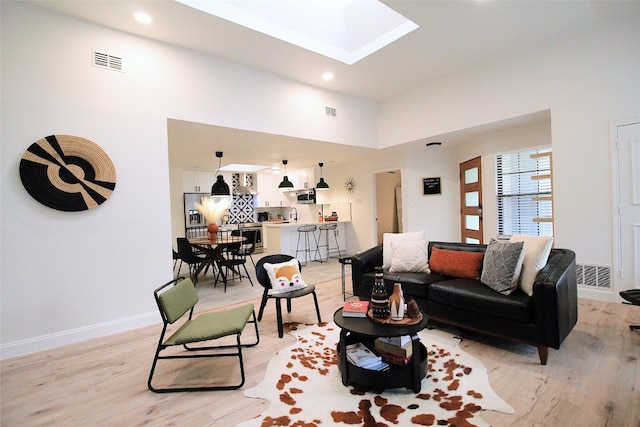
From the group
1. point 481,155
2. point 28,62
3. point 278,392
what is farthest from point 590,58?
point 28,62

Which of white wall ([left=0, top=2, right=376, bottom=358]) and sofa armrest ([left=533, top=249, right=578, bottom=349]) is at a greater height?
white wall ([left=0, top=2, right=376, bottom=358])

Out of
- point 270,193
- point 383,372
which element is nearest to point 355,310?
point 383,372

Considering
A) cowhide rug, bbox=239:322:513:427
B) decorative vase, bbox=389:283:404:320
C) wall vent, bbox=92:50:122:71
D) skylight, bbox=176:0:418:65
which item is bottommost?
cowhide rug, bbox=239:322:513:427

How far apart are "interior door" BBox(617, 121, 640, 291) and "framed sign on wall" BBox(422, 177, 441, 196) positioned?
301cm

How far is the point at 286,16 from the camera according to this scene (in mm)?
3525

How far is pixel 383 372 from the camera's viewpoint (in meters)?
1.90

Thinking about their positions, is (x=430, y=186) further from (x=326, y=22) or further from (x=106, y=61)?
(x=106, y=61)

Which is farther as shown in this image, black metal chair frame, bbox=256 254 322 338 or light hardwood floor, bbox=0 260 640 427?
black metal chair frame, bbox=256 254 322 338

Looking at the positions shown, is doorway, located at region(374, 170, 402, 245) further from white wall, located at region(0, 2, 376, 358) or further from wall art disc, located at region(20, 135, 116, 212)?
wall art disc, located at region(20, 135, 116, 212)

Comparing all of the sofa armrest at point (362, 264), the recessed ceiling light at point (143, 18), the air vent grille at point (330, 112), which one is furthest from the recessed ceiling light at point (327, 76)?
the sofa armrest at point (362, 264)

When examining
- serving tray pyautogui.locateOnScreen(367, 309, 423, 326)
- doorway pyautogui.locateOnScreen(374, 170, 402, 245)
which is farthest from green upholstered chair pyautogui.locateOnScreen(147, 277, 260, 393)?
doorway pyautogui.locateOnScreen(374, 170, 402, 245)

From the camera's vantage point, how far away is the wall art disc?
2711 mm

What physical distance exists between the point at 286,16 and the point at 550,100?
354cm

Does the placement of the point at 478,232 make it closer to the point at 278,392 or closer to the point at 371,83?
the point at 371,83
